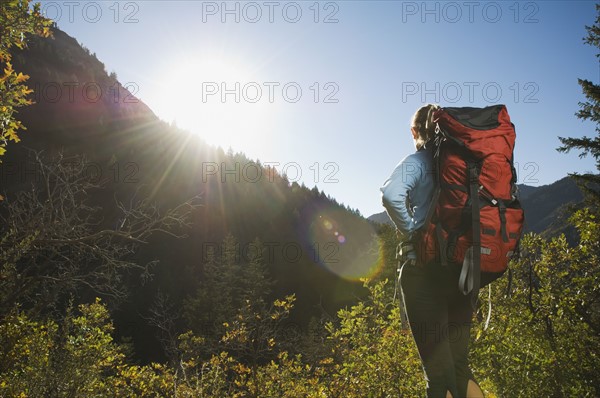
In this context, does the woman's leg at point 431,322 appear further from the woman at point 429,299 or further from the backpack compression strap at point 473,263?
the backpack compression strap at point 473,263

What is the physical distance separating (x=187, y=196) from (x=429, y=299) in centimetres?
6581

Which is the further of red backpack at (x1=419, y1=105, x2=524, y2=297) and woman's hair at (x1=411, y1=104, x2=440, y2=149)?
woman's hair at (x1=411, y1=104, x2=440, y2=149)

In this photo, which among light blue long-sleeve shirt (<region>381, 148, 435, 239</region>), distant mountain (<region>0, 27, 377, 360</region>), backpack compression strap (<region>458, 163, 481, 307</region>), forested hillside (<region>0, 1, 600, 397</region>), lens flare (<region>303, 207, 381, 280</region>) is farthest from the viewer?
lens flare (<region>303, 207, 381, 280</region>)

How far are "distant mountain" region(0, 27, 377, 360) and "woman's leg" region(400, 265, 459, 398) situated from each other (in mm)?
46008

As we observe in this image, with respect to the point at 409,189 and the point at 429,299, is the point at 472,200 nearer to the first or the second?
the point at 409,189

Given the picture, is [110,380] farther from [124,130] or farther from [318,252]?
[124,130]

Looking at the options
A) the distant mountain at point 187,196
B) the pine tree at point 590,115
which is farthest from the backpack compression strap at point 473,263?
the distant mountain at point 187,196

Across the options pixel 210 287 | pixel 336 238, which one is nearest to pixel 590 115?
pixel 210 287

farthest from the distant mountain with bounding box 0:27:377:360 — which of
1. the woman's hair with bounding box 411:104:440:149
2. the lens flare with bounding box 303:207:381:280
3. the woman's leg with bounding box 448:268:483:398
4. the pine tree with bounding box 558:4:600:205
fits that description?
the woman's leg with bounding box 448:268:483:398

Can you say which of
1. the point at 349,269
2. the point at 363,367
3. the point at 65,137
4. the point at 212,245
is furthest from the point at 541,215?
the point at 363,367

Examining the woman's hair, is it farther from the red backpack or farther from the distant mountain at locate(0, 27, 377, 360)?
the distant mountain at locate(0, 27, 377, 360)

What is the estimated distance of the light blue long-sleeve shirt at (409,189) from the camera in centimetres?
195

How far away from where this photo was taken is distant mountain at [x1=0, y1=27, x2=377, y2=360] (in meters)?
50.6

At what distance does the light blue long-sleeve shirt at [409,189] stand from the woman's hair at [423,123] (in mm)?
283
